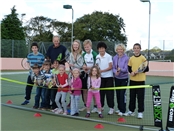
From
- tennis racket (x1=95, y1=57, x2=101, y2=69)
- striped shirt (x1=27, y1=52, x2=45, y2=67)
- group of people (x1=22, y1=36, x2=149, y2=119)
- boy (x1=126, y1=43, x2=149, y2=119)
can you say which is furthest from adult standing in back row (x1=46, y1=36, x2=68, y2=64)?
boy (x1=126, y1=43, x2=149, y2=119)

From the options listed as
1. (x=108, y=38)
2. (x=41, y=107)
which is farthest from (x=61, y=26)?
(x=41, y=107)

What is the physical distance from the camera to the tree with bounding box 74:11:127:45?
45594 millimetres

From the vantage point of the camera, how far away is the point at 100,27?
4597 cm

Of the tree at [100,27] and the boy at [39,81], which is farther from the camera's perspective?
the tree at [100,27]

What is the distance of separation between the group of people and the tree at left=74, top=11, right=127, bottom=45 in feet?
125

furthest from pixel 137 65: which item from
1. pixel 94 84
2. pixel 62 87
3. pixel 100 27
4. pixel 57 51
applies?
pixel 100 27

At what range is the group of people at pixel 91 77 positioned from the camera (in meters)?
6.29

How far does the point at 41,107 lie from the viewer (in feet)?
23.6

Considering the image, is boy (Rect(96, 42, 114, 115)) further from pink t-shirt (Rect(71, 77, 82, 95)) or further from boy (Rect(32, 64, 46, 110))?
boy (Rect(32, 64, 46, 110))

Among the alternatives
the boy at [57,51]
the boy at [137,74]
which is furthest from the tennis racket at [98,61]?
the boy at [57,51]

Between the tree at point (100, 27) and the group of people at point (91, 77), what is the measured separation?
38135 millimetres

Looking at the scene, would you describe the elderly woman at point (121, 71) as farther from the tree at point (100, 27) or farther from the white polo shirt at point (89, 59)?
the tree at point (100, 27)

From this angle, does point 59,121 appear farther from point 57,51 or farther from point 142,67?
point 142,67

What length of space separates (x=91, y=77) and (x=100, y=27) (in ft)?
132
